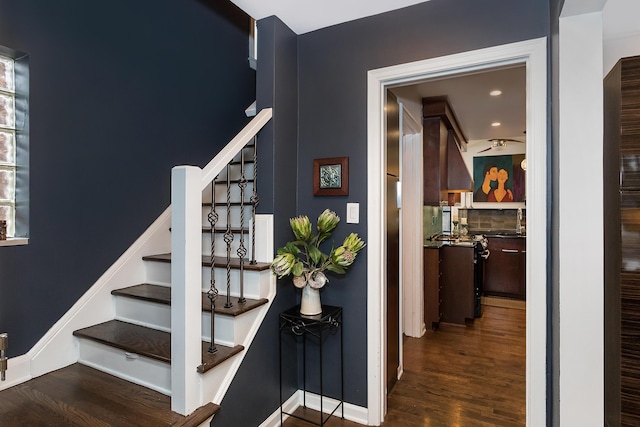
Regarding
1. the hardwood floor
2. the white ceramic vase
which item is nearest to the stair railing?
the white ceramic vase

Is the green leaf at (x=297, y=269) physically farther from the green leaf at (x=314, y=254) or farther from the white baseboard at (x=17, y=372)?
the white baseboard at (x=17, y=372)

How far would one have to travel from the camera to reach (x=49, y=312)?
1907 mm

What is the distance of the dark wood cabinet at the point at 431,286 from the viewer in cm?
385

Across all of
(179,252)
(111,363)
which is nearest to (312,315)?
(179,252)

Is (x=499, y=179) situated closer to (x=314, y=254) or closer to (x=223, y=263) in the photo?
(x=314, y=254)

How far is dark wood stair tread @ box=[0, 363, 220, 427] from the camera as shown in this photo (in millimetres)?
1463

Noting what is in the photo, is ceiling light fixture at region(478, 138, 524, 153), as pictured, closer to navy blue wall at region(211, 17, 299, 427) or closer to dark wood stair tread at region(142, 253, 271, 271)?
navy blue wall at region(211, 17, 299, 427)

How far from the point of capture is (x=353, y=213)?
219cm

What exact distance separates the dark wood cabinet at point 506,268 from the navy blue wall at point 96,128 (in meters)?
4.44

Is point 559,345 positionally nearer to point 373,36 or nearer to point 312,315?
point 312,315

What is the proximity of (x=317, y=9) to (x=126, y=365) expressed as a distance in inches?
88.9

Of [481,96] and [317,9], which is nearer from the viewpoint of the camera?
[317,9]

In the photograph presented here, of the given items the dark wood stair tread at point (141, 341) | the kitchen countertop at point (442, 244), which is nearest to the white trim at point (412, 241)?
the kitchen countertop at point (442, 244)

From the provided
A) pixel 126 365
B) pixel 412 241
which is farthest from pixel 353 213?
pixel 412 241
